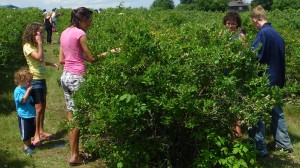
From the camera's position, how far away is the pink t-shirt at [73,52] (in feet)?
16.5

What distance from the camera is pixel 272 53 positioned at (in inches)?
210

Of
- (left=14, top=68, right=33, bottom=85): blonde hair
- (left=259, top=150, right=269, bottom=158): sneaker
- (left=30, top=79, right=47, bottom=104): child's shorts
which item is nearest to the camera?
(left=259, top=150, right=269, bottom=158): sneaker

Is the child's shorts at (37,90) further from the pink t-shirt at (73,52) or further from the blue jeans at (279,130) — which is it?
the blue jeans at (279,130)

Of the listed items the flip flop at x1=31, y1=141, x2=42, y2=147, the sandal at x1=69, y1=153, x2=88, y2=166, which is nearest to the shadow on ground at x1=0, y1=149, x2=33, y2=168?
the flip flop at x1=31, y1=141, x2=42, y2=147

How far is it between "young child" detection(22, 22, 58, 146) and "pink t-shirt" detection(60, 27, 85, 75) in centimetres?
93

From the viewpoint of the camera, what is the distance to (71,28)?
16.7 ft

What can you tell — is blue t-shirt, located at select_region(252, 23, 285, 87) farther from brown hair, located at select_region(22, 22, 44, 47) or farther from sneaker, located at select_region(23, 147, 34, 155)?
sneaker, located at select_region(23, 147, 34, 155)

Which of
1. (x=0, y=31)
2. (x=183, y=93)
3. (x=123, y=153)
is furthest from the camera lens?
(x=0, y=31)

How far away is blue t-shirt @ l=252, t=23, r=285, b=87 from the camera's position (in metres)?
5.29

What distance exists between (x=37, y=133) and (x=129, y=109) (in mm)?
2826

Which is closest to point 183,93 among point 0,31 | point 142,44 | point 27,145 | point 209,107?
point 209,107

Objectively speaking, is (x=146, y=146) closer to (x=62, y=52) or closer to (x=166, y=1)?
(x=62, y=52)

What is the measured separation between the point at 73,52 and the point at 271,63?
7.78ft

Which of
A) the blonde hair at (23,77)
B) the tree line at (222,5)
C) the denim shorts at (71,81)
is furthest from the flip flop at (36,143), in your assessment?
the tree line at (222,5)
